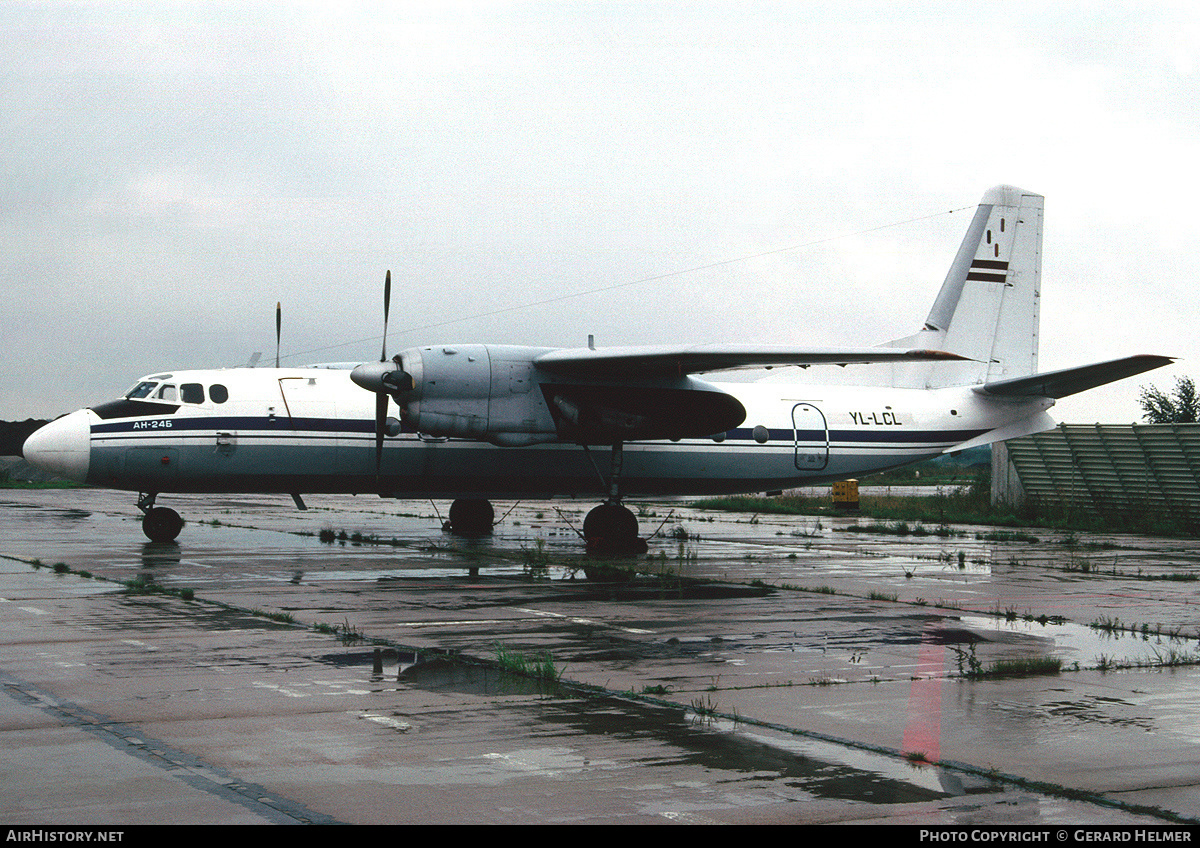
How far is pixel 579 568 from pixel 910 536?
12.4 m

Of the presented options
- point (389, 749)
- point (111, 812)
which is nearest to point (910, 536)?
point (389, 749)

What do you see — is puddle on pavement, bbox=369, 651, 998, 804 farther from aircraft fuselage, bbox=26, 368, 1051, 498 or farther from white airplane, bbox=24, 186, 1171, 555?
aircraft fuselage, bbox=26, 368, 1051, 498

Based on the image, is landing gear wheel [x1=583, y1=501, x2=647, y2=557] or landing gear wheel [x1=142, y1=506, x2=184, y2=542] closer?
landing gear wheel [x1=142, y1=506, x2=184, y2=542]

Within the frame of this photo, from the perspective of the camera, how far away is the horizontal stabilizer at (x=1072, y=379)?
2252 cm

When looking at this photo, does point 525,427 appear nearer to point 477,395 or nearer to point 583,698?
point 477,395

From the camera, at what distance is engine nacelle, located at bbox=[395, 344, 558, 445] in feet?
68.4

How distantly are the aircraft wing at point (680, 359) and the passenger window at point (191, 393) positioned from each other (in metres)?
6.39

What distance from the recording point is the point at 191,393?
871 inches

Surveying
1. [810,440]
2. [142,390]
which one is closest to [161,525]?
[142,390]

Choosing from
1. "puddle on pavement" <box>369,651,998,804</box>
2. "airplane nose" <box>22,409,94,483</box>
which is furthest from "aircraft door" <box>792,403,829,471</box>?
"puddle on pavement" <box>369,651,998,804</box>

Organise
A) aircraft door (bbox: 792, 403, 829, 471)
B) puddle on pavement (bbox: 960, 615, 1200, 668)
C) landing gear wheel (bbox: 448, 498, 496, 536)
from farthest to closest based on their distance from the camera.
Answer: landing gear wheel (bbox: 448, 498, 496, 536) → aircraft door (bbox: 792, 403, 829, 471) → puddle on pavement (bbox: 960, 615, 1200, 668)

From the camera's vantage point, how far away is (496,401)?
21375 mm

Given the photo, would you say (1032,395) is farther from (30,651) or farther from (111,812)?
(111,812)

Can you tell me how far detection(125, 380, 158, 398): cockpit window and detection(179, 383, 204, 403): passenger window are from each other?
561mm
